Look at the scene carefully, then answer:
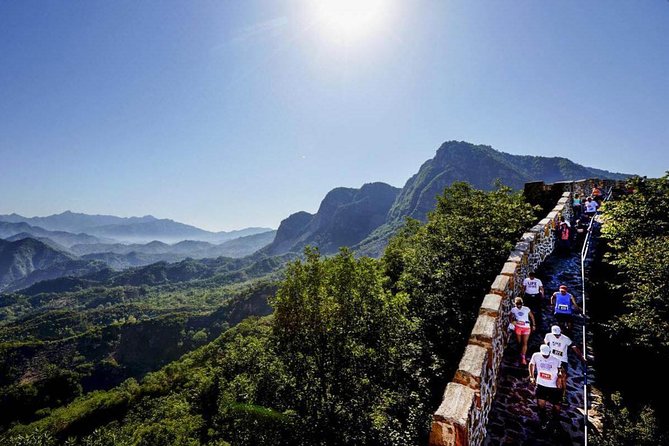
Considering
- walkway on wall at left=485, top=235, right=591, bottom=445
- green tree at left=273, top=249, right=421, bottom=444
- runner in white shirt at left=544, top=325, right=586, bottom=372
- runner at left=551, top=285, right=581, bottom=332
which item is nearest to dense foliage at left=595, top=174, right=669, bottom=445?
walkway on wall at left=485, top=235, right=591, bottom=445

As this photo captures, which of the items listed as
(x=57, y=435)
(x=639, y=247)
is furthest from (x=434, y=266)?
(x=57, y=435)

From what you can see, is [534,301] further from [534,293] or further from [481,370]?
[481,370]

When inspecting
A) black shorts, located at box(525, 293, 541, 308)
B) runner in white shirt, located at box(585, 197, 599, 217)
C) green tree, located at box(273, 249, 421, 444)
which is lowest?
green tree, located at box(273, 249, 421, 444)

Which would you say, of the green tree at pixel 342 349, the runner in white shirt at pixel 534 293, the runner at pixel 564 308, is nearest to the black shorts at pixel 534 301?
the runner in white shirt at pixel 534 293

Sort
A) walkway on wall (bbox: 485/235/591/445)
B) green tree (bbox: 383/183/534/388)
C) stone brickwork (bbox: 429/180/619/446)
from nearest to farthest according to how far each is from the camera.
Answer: stone brickwork (bbox: 429/180/619/446) < walkway on wall (bbox: 485/235/591/445) < green tree (bbox: 383/183/534/388)

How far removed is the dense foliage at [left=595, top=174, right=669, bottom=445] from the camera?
6082mm

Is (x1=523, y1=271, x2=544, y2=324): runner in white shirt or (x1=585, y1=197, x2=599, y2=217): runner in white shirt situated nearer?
(x1=523, y1=271, x2=544, y2=324): runner in white shirt

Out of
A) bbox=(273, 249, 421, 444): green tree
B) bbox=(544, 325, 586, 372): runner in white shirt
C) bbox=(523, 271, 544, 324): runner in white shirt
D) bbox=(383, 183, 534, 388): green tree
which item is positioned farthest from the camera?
bbox=(383, 183, 534, 388): green tree

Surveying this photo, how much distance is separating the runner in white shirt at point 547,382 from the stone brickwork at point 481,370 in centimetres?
93

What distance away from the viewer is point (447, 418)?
4.65 m

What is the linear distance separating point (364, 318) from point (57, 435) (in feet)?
186

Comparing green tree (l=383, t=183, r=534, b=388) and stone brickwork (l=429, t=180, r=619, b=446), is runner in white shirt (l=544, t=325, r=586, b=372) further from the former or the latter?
green tree (l=383, t=183, r=534, b=388)

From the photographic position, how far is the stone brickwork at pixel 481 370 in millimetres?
4633

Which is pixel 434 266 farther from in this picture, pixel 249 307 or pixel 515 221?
pixel 249 307
